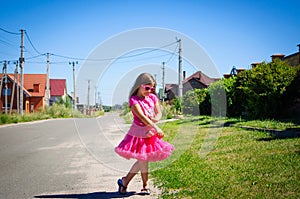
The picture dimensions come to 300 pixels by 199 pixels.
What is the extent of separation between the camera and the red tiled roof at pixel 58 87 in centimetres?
7631

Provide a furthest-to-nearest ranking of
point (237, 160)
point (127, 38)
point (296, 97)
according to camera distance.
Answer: point (296, 97) → point (127, 38) → point (237, 160)

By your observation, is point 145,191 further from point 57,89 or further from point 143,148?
point 57,89

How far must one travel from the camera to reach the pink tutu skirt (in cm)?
432

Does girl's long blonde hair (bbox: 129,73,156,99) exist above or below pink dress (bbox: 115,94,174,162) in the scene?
above

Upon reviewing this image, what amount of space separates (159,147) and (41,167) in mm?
3437

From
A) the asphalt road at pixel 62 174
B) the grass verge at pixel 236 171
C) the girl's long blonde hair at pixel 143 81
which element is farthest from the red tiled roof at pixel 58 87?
the girl's long blonde hair at pixel 143 81

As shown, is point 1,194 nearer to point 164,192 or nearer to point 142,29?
point 164,192

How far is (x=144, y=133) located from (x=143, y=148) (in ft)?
0.68

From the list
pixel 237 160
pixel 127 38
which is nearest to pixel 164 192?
pixel 237 160

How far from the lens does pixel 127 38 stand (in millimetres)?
8844

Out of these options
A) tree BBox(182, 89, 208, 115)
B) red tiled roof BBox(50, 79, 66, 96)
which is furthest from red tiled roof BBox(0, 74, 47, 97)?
tree BBox(182, 89, 208, 115)

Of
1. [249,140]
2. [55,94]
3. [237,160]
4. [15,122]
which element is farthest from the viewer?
[55,94]

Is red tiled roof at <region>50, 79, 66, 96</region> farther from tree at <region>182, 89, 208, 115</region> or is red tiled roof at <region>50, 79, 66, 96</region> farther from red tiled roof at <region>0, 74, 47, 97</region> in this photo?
tree at <region>182, 89, 208, 115</region>

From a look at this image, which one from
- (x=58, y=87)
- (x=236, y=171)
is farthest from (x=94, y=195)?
(x=58, y=87)
